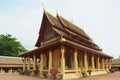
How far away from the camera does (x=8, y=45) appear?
52750 mm

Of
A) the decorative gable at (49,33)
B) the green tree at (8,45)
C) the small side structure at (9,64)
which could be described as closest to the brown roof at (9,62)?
the small side structure at (9,64)

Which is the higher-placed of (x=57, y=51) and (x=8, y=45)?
(x=8, y=45)

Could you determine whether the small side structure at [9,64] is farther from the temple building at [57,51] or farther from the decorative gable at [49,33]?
the decorative gable at [49,33]

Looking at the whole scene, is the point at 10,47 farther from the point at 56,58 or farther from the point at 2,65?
the point at 56,58

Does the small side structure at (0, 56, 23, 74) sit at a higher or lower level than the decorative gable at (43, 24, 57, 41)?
lower

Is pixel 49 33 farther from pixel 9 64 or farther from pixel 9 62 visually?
pixel 9 62

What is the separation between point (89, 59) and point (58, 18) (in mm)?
7359

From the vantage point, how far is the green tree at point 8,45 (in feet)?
170

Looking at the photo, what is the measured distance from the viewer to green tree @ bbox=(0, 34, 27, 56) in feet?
170

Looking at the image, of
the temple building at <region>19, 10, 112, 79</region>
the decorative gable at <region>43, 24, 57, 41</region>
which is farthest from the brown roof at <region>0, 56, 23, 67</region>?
the decorative gable at <region>43, 24, 57, 41</region>

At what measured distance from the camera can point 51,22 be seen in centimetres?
2058

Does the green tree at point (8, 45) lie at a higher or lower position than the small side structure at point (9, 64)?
higher

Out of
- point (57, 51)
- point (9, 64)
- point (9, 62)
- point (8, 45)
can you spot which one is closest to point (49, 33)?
point (57, 51)

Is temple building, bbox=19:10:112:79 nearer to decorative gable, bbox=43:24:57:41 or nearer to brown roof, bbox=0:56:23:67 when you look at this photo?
decorative gable, bbox=43:24:57:41
